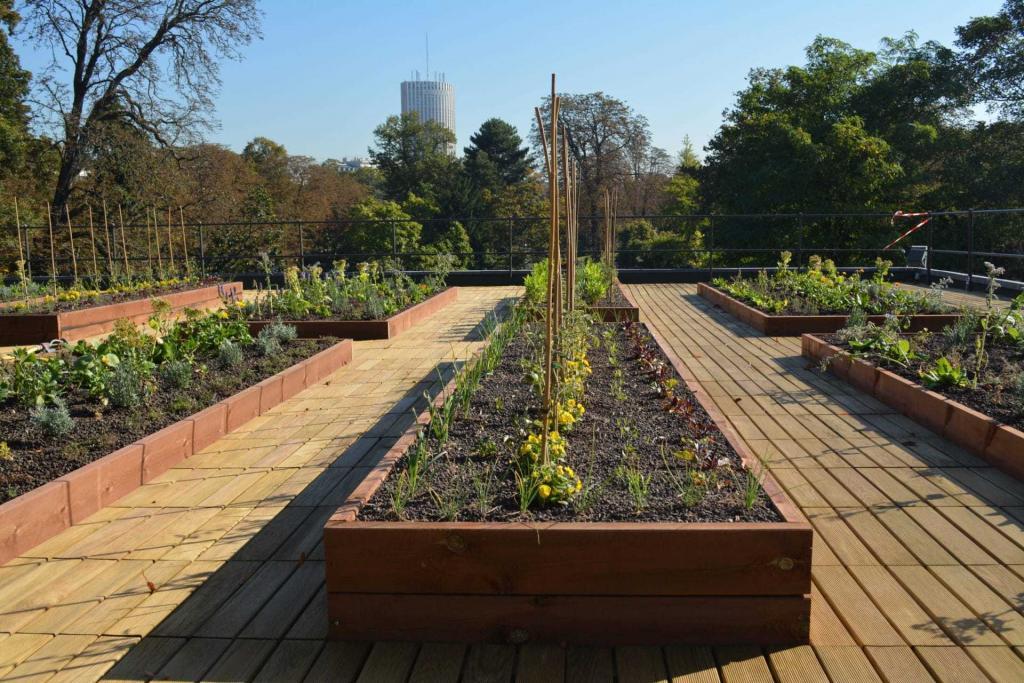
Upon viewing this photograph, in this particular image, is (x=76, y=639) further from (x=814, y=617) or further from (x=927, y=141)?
(x=927, y=141)

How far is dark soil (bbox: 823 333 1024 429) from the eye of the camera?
139 inches

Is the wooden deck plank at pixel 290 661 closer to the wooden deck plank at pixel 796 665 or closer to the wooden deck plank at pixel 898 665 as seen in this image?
the wooden deck plank at pixel 796 665

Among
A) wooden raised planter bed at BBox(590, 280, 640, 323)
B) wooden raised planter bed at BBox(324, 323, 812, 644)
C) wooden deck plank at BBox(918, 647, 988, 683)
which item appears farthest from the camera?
wooden raised planter bed at BBox(590, 280, 640, 323)

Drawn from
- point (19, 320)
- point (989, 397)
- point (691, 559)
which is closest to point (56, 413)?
point (691, 559)

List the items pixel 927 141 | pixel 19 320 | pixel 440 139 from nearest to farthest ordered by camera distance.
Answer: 1. pixel 19 320
2. pixel 927 141
3. pixel 440 139

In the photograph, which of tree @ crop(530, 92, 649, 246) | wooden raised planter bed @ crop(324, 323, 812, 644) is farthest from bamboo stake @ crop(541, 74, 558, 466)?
tree @ crop(530, 92, 649, 246)

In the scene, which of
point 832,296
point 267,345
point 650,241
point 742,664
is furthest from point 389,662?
point 650,241

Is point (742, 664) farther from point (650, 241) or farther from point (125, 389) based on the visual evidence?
point (650, 241)

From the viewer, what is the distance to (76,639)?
6.88 ft

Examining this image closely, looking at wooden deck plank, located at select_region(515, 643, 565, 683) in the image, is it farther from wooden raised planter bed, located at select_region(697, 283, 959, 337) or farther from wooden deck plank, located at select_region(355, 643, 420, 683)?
wooden raised planter bed, located at select_region(697, 283, 959, 337)

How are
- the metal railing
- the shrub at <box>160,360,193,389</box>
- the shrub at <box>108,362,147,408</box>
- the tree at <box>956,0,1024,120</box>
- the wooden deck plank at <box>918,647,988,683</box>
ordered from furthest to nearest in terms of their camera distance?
the tree at <box>956,0,1024,120</box>
the metal railing
the shrub at <box>160,360,193,389</box>
the shrub at <box>108,362,147,408</box>
the wooden deck plank at <box>918,647,988,683</box>

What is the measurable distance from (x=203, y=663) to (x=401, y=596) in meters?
0.50

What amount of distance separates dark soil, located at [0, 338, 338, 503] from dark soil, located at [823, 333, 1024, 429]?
369 centimetres

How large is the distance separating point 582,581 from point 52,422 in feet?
8.15
